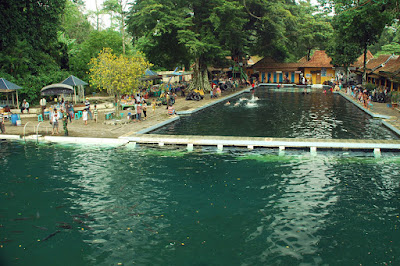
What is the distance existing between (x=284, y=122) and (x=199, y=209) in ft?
53.1

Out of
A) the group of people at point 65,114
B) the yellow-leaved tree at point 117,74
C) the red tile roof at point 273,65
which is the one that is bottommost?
the group of people at point 65,114

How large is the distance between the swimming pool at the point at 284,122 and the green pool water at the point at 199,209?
445 cm

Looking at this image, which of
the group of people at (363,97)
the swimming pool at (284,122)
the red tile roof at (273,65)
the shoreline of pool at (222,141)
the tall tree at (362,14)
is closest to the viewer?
the shoreline of pool at (222,141)

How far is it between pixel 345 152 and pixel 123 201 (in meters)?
12.0

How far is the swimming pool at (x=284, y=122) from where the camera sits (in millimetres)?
22719

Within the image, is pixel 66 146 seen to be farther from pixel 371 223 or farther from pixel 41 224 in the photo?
→ pixel 371 223

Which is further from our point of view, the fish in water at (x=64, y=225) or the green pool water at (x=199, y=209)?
the fish in water at (x=64, y=225)

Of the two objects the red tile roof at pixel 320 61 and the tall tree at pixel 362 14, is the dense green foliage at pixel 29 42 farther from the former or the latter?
the red tile roof at pixel 320 61

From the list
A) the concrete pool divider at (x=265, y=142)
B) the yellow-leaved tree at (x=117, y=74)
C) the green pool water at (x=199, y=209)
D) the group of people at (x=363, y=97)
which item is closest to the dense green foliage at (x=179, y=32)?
the group of people at (x=363, y=97)

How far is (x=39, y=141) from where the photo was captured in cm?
2166

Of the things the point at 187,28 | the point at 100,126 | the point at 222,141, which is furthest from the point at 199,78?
the point at 222,141

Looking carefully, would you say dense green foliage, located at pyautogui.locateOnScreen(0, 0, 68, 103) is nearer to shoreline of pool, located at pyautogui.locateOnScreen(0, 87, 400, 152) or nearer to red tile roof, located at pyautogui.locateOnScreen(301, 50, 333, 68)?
shoreline of pool, located at pyautogui.locateOnScreen(0, 87, 400, 152)

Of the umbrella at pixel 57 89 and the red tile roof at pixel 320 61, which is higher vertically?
the red tile roof at pixel 320 61

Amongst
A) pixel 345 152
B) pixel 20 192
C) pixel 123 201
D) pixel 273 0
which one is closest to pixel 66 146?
pixel 20 192
